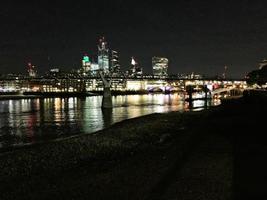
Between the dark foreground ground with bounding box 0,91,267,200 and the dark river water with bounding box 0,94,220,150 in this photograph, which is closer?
the dark foreground ground with bounding box 0,91,267,200

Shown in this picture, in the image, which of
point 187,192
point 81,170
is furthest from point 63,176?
point 187,192

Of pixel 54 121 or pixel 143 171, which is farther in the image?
pixel 54 121

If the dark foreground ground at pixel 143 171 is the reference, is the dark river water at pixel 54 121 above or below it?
below

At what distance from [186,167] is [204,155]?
2.00 m

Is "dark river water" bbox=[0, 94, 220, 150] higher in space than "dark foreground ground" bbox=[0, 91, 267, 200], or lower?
lower

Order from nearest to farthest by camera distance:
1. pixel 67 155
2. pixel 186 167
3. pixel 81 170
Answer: pixel 186 167 < pixel 81 170 < pixel 67 155

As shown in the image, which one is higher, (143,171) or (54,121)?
(143,171)

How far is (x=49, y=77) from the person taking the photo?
166125mm


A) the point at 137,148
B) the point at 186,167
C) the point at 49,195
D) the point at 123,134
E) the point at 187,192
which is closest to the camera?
the point at 187,192

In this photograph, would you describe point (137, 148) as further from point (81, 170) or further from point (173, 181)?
point (173, 181)

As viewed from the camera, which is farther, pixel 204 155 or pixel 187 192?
pixel 204 155

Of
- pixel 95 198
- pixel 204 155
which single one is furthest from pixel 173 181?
pixel 204 155

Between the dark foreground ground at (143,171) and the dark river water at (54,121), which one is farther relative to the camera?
the dark river water at (54,121)

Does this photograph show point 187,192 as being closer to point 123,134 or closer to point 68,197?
point 68,197
